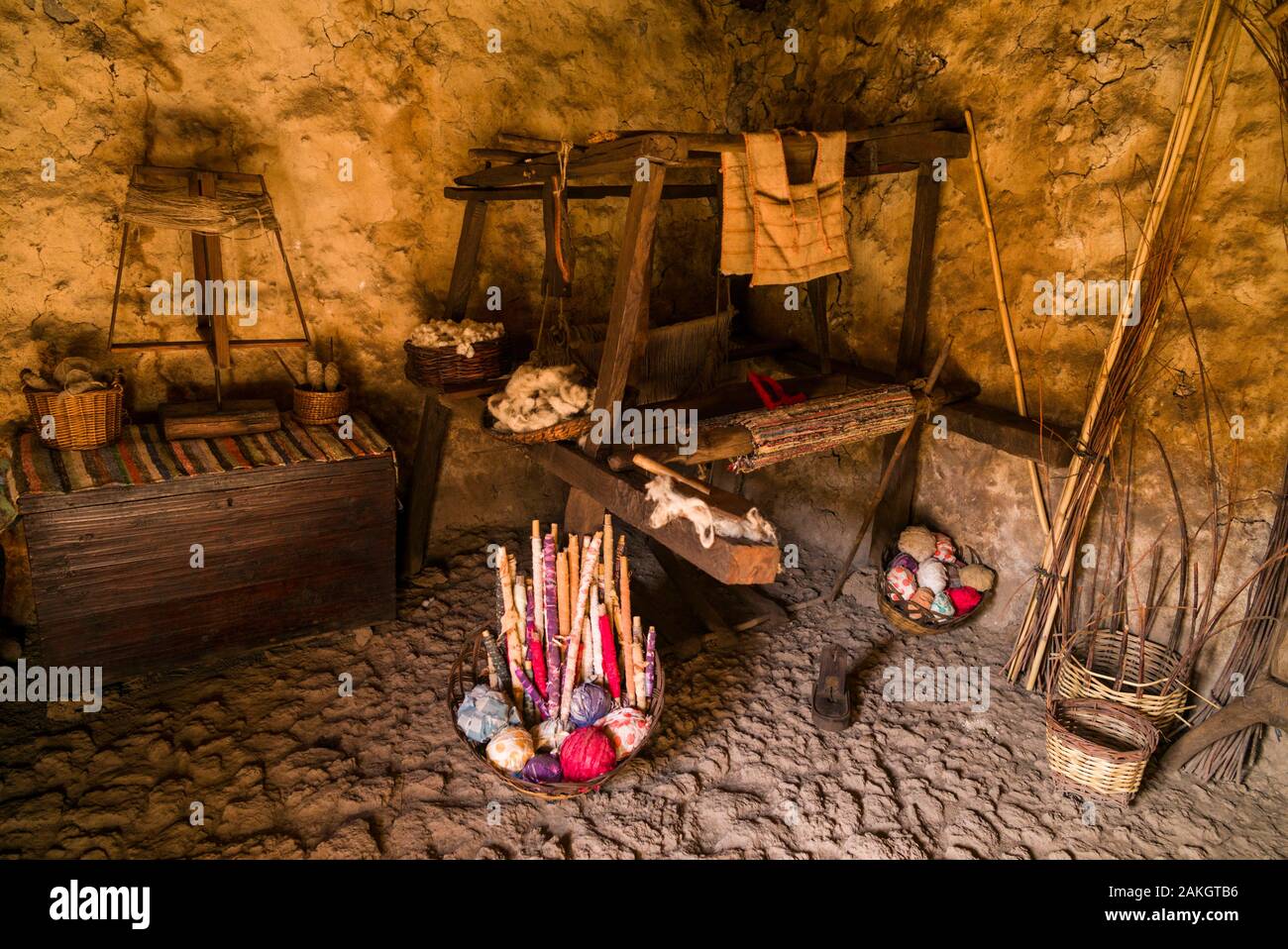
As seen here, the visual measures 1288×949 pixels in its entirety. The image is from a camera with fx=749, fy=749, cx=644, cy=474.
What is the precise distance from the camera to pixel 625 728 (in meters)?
3.00

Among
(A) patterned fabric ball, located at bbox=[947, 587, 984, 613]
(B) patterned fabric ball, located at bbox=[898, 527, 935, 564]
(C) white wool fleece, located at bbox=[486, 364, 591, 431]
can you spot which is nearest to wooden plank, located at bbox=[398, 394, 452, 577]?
(C) white wool fleece, located at bbox=[486, 364, 591, 431]

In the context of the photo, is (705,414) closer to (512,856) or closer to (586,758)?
(586,758)

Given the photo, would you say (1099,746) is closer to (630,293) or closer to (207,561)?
(630,293)

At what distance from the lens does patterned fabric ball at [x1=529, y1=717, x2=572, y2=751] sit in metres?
3.06

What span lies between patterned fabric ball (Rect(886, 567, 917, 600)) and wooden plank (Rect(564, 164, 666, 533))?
1.99 m

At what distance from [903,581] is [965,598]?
12.9 inches

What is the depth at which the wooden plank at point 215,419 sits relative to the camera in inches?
140

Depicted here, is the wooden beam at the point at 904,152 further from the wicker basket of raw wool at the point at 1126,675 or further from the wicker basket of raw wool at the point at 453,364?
the wicker basket of raw wool at the point at 1126,675

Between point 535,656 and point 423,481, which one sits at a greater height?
point 423,481

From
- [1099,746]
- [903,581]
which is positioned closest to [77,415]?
[903,581]

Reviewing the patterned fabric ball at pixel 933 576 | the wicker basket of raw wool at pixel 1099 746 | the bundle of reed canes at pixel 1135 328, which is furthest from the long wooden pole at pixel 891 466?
the wicker basket of raw wool at pixel 1099 746
